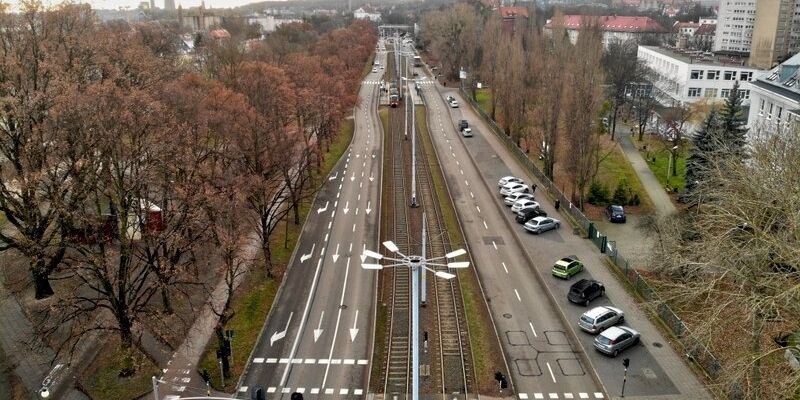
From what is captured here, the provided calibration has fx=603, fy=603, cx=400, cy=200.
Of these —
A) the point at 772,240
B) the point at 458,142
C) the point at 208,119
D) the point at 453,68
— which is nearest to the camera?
the point at 772,240

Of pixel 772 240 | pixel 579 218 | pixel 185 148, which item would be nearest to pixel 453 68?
pixel 579 218

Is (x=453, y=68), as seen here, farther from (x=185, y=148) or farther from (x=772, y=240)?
(x=772, y=240)

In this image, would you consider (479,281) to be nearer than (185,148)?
No

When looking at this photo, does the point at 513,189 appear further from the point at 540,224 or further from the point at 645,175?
the point at 645,175

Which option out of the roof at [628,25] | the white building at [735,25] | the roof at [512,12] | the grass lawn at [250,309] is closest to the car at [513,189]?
the grass lawn at [250,309]

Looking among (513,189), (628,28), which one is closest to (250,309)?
(513,189)

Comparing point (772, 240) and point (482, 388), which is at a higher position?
point (772, 240)

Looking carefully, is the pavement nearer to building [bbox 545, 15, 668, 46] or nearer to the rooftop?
the rooftop
